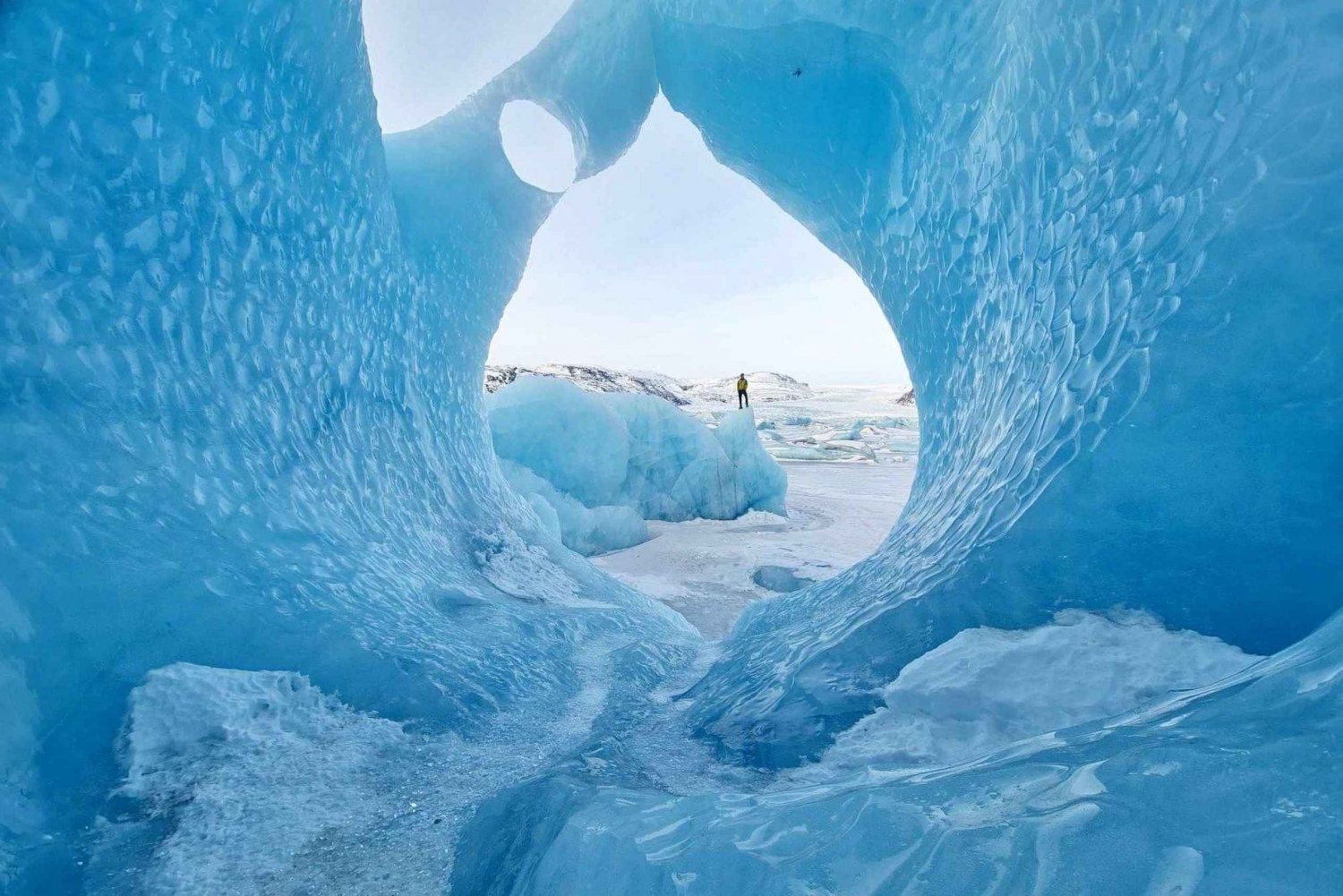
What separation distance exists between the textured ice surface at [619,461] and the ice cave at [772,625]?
3.46 meters

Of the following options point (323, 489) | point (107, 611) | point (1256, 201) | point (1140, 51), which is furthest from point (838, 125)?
point (107, 611)

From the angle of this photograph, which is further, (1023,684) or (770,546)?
(770,546)

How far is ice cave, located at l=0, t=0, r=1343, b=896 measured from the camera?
0.86m

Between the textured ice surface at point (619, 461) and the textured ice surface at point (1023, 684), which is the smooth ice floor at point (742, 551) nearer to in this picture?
the textured ice surface at point (619, 461)

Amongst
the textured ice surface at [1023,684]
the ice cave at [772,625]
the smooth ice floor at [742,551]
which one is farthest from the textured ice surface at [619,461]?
the textured ice surface at [1023,684]

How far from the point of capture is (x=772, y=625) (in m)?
2.61

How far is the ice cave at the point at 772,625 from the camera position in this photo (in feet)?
2.83

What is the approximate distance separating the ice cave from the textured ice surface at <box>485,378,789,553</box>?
3.46 m

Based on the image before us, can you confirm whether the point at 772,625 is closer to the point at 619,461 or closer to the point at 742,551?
the point at 742,551

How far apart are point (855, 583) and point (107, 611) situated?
Result: 2159mm

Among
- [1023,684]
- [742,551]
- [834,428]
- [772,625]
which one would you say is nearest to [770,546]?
[742,551]

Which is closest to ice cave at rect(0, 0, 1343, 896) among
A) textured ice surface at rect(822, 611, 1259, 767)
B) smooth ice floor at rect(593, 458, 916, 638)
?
textured ice surface at rect(822, 611, 1259, 767)

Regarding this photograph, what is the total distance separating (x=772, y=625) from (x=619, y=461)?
13.9 ft

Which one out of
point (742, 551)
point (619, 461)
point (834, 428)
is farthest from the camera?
point (834, 428)
